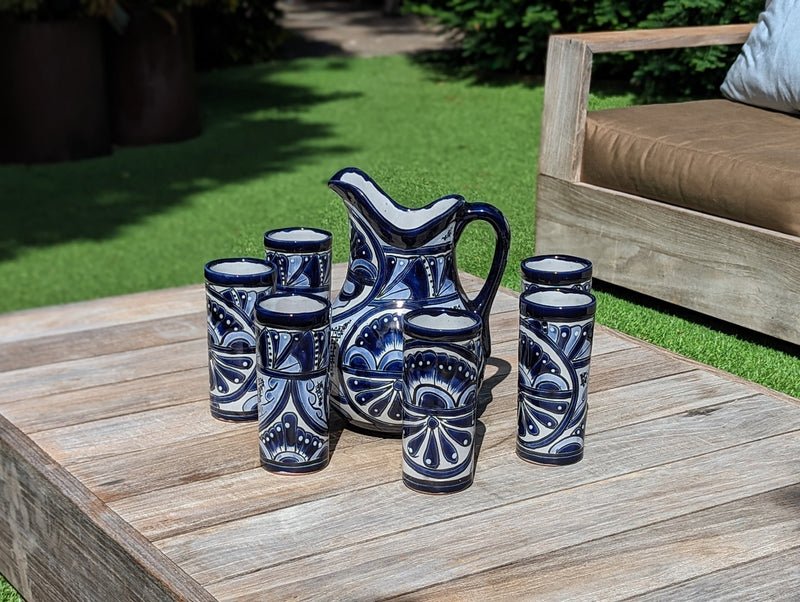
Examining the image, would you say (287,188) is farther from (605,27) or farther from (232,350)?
(232,350)

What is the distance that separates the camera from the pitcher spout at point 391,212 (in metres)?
1.47

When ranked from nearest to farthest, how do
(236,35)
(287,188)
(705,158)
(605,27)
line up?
(705,158), (605,27), (287,188), (236,35)

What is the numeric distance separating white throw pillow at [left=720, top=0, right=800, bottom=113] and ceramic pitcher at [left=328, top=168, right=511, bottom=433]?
5.21 ft

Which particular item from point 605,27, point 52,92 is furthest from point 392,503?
point 52,92

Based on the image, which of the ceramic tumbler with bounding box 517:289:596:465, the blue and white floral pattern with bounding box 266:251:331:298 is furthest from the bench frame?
the blue and white floral pattern with bounding box 266:251:331:298

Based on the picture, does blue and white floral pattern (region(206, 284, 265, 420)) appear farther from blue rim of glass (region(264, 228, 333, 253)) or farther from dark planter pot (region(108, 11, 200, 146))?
dark planter pot (region(108, 11, 200, 146))

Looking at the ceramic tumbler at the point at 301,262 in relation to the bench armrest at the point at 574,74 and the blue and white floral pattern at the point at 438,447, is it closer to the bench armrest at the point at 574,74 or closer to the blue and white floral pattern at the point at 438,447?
the blue and white floral pattern at the point at 438,447

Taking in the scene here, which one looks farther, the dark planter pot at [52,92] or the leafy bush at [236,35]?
the leafy bush at [236,35]

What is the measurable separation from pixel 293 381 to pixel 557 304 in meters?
0.38

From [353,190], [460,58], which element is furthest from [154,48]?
[353,190]

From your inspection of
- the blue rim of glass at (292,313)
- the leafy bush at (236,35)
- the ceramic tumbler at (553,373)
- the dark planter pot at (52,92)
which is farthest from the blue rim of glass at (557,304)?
the leafy bush at (236,35)

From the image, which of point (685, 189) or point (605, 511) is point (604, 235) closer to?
point (685, 189)

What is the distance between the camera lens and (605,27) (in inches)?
183

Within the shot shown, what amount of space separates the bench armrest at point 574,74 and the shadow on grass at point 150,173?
94.6 inches
